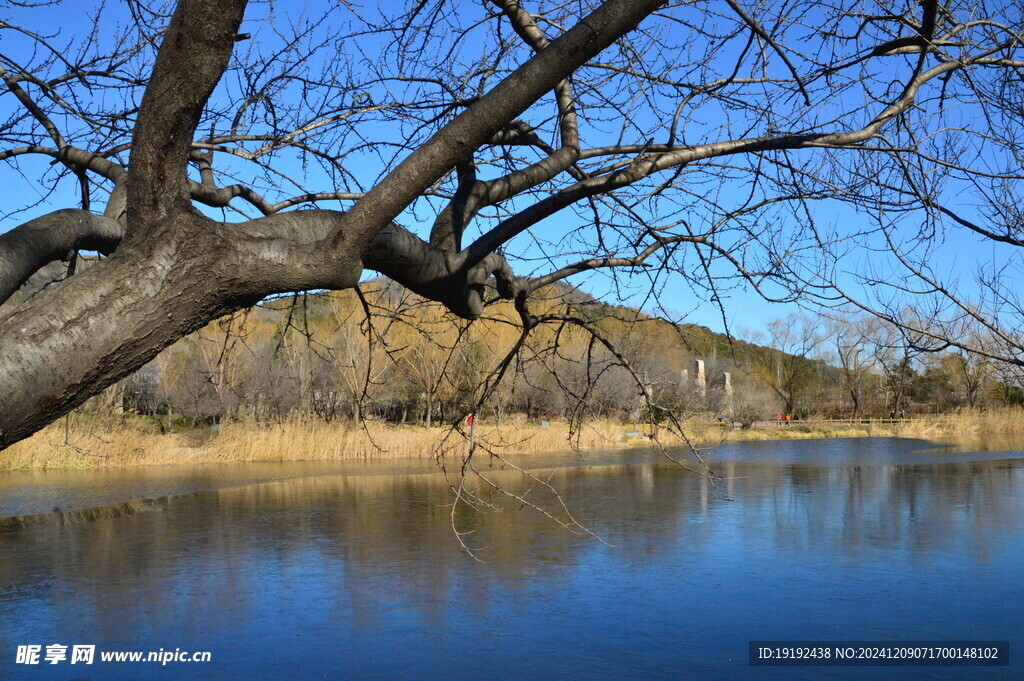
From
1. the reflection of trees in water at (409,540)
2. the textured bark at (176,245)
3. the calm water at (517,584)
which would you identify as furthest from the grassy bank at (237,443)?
the textured bark at (176,245)

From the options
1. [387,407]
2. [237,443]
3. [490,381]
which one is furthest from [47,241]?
[387,407]

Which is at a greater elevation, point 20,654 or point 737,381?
point 737,381

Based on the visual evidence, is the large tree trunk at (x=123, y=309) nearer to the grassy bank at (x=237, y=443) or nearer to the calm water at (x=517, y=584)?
the calm water at (x=517, y=584)

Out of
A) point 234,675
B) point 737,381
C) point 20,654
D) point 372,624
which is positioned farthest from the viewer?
point 737,381

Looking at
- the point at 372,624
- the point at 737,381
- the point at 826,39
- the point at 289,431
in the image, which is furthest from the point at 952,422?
the point at 826,39

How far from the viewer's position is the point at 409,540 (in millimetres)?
10273


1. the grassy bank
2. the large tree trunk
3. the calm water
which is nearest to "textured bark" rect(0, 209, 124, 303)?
the large tree trunk

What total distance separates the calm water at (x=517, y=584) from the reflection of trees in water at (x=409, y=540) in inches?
1.5

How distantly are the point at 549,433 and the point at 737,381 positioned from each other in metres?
22.3

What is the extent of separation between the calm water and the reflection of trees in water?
39 mm

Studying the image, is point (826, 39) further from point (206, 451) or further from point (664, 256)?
point (206, 451)

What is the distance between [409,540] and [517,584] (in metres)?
2.39

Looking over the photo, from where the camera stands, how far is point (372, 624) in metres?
7.05

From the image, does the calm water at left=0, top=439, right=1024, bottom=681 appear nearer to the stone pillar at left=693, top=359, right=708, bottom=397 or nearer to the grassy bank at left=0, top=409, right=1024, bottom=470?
the grassy bank at left=0, top=409, right=1024, bottom=470
